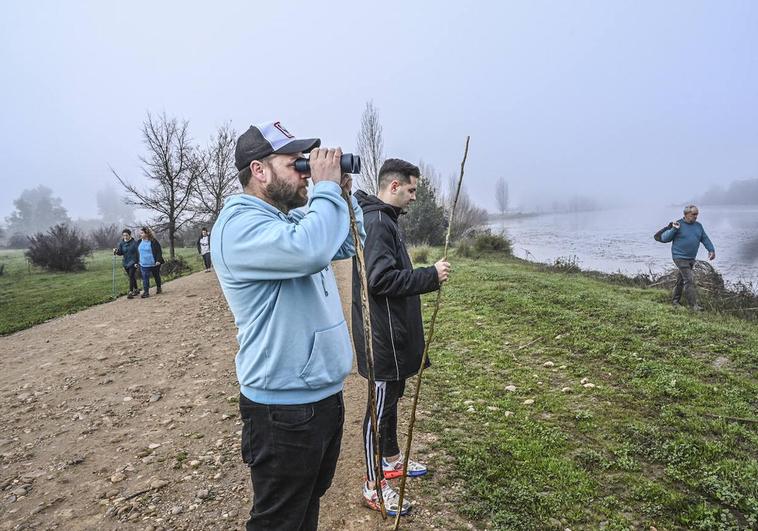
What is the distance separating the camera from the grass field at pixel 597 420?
309cm

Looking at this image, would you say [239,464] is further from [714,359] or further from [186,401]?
[714,359]

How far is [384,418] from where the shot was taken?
3053 millimetres

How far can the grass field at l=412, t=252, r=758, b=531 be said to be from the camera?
3.09 m

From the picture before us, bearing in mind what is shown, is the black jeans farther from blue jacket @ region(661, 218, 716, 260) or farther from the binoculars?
blue jacket @ region(661, 218, 716, 260)

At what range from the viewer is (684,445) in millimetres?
3768

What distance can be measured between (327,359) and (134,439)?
12.6ft

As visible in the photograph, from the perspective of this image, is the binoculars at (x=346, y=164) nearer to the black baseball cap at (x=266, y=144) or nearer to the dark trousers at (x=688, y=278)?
the black baseball cap at (x=266, y=144)

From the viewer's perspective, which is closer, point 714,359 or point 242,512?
point 242,512

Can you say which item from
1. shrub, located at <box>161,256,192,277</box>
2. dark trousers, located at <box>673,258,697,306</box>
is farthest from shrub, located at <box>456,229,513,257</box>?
shrub, located at <box>161,256,192,277</box>

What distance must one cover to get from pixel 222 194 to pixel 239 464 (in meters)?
25.0

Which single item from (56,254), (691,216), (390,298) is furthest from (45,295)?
(691,216)

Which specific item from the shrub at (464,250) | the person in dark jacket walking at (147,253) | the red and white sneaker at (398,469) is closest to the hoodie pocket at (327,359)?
the red and white sneaker at (398,469)

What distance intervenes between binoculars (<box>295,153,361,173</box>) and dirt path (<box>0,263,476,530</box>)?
97.3 inches

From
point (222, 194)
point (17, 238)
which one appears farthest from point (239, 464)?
point (17, 238)
